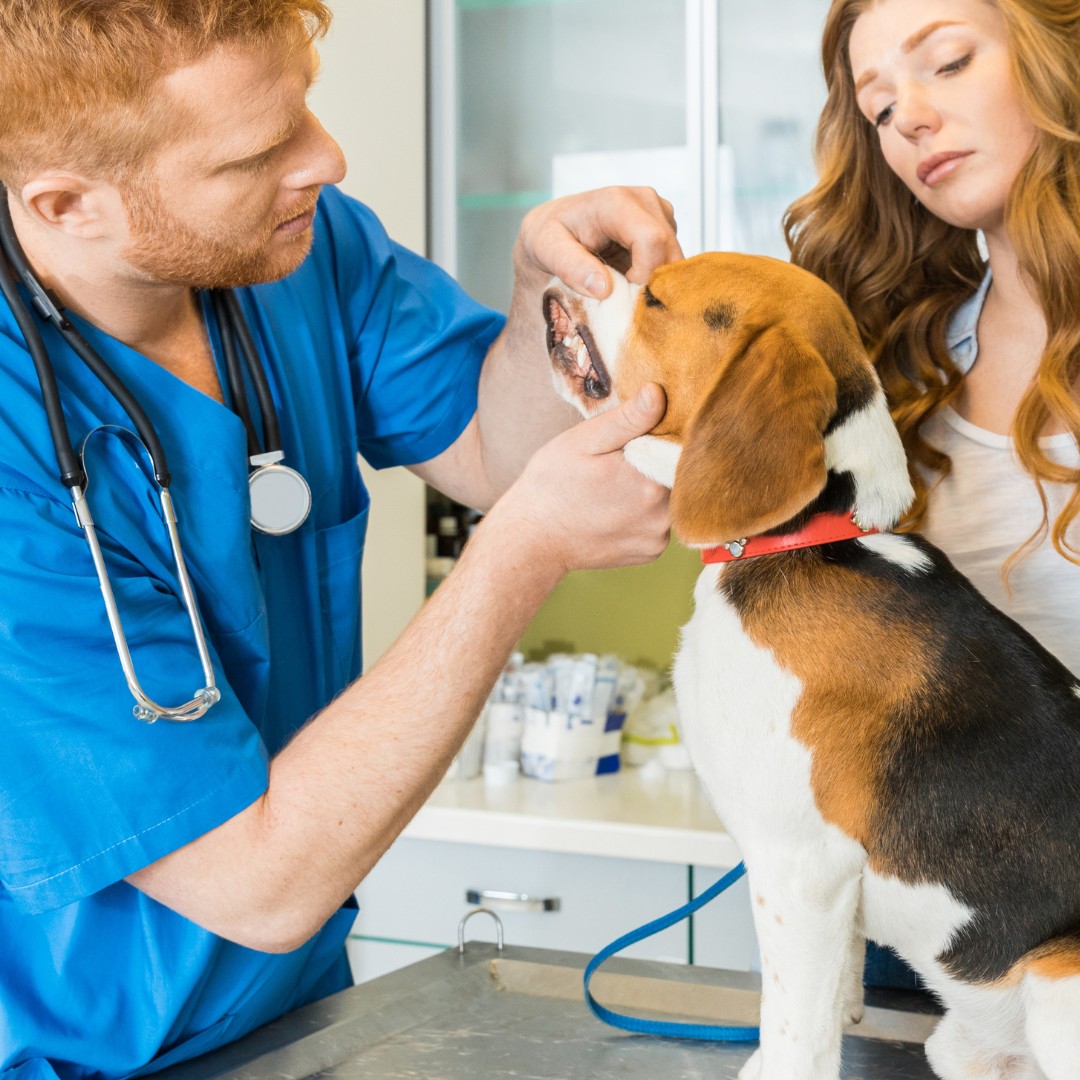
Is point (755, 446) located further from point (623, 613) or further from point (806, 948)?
point (623, 613)

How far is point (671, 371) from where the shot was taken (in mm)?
1203

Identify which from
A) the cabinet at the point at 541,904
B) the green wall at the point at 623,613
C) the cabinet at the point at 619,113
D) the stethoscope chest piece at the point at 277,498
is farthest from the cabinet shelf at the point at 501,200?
the stethoscope chest piece at the point at 277,498

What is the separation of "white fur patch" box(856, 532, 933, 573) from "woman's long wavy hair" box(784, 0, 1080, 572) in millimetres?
245

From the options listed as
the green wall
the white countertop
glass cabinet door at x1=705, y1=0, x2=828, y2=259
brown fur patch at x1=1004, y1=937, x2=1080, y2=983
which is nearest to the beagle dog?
brown fur patch at x1=1004, y1=937, x2=1080, y2=983

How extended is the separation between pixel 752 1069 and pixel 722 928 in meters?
1.23

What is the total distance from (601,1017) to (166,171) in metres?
0.94

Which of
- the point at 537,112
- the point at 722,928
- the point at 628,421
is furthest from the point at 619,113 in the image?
the point at 628,421

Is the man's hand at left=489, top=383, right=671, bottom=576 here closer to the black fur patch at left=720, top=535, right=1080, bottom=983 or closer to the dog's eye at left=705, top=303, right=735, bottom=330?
the dog's eye at left=705, top=303, right=735, bottom=330

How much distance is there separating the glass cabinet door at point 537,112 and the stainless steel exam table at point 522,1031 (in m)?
1.81

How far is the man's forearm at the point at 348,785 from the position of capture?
1061 millimetres

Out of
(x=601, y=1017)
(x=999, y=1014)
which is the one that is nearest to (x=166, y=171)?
(x=601, y=1017)

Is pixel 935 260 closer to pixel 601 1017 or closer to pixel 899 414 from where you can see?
pixel 899 414

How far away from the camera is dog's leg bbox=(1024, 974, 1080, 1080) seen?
38.3 inches

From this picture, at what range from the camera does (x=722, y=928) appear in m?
2.34
